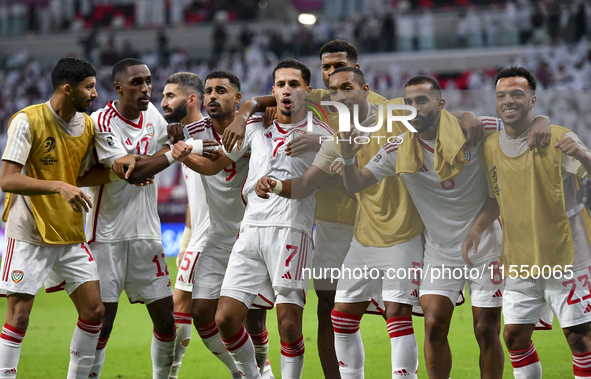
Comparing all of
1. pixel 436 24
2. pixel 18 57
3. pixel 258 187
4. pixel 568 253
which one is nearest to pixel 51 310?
pixel 258 187

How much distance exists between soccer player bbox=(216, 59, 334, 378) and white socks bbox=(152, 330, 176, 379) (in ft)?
1.96

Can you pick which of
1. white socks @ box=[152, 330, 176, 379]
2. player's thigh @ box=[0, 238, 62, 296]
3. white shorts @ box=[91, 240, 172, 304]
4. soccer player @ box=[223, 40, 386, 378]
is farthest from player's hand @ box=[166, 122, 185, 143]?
white socks @ box=[152, 330, 176, 379]

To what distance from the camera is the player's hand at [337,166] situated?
14.2ft

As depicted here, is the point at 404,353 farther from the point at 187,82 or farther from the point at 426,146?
the point at 187,82

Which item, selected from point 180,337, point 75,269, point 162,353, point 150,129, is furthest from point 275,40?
point 75,269

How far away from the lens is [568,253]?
4020mm

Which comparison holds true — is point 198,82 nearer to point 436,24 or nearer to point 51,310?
point 51,310

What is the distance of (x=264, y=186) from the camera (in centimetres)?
414

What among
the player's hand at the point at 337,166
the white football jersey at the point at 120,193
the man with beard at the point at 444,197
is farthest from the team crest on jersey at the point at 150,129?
the man with beard at the point at 444,197

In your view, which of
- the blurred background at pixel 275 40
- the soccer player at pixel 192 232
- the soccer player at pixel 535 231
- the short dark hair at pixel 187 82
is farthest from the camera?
the blurred background at pixel 275 40

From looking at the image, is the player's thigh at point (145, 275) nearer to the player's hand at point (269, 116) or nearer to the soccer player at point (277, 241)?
the soccer player at point (277, 241)

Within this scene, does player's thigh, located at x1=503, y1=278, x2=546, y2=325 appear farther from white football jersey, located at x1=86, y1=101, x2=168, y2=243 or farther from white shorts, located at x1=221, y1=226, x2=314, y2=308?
white football jersey, located at x1=86, y1=101, x2=168, y2=243

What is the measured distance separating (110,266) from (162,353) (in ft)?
2.52

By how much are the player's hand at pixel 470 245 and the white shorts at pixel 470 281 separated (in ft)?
0.30
